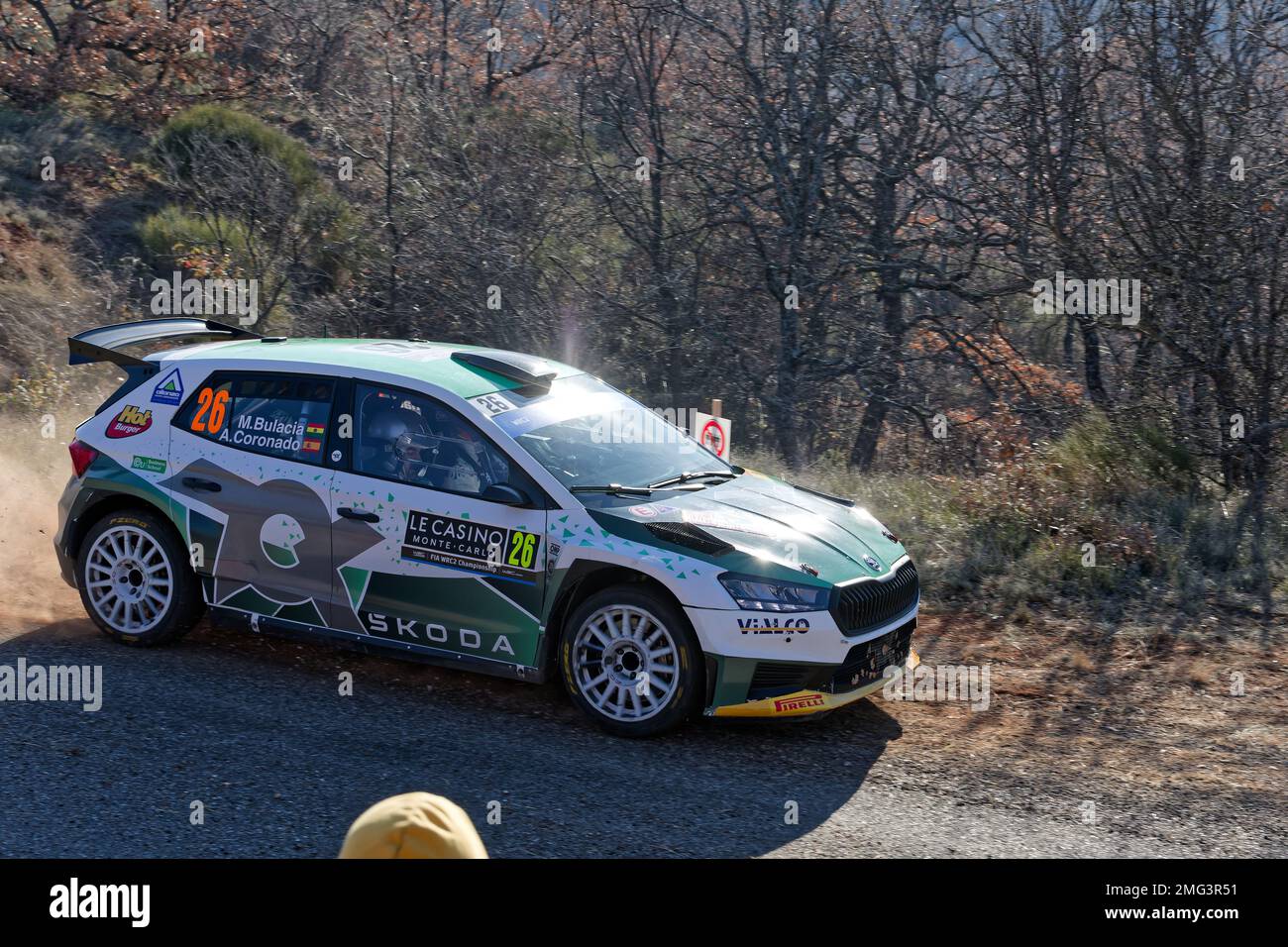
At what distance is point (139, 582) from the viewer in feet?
24.2

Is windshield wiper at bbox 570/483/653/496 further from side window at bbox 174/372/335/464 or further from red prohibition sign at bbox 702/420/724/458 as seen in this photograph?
red prohibition sign at bbox 702/420/724/458

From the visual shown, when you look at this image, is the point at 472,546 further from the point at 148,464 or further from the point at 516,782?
the point at 148,464

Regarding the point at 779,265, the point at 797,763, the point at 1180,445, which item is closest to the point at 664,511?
the point at 797,763

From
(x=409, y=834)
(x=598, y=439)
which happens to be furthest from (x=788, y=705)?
(x=409, y=834)

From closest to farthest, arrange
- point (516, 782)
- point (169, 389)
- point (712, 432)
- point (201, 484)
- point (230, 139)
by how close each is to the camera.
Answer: point (516, 782) < point (201, 484) < point (169, 389) < point (712, 432) < point (230, 139)

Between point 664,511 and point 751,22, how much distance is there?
1181cm

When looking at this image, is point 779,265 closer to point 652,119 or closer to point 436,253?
point 652,119

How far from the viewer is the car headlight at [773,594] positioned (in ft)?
19.6

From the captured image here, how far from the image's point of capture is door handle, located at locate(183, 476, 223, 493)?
7.10 m

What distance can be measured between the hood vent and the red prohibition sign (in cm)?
323

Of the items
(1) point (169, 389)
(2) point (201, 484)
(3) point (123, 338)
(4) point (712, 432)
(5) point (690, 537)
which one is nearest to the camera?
(5) point (690, 537)

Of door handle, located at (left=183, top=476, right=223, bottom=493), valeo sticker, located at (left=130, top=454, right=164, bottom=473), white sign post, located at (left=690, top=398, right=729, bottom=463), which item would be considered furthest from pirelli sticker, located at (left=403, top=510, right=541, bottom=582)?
white sign post, located at (left=690, top=398, right=729, bottom=463)

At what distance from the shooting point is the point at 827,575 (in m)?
6.10

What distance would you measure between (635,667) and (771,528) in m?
1.01
